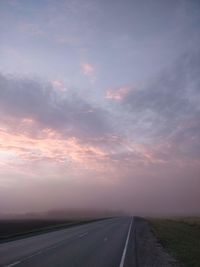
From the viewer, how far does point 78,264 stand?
13.4 metres

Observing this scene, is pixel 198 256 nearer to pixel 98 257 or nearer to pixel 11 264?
pixel 98 257

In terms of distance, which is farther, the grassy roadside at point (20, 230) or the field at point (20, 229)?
the field at point (20, 229)

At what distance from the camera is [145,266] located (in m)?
14.4

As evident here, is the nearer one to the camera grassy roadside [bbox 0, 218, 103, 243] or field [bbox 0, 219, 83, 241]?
grassy roadside [bbox 0, 218, 103, 243]

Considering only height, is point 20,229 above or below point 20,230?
above

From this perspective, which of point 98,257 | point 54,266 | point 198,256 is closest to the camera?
point 54,266

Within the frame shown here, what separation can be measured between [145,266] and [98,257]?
98.4 inches

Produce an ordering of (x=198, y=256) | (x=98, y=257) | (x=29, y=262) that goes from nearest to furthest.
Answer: (x=29, y=262)
(x=98, y=257)
(x=198, y=256)

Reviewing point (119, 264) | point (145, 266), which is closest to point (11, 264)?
point (119, 264)

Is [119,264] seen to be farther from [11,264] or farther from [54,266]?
[11,264]

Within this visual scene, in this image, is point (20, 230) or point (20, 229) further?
point (20, 229)

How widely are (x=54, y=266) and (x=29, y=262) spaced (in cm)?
146

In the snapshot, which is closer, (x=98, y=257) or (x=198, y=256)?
(x=98, y=257)

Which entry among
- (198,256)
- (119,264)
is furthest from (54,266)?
(198,256)
